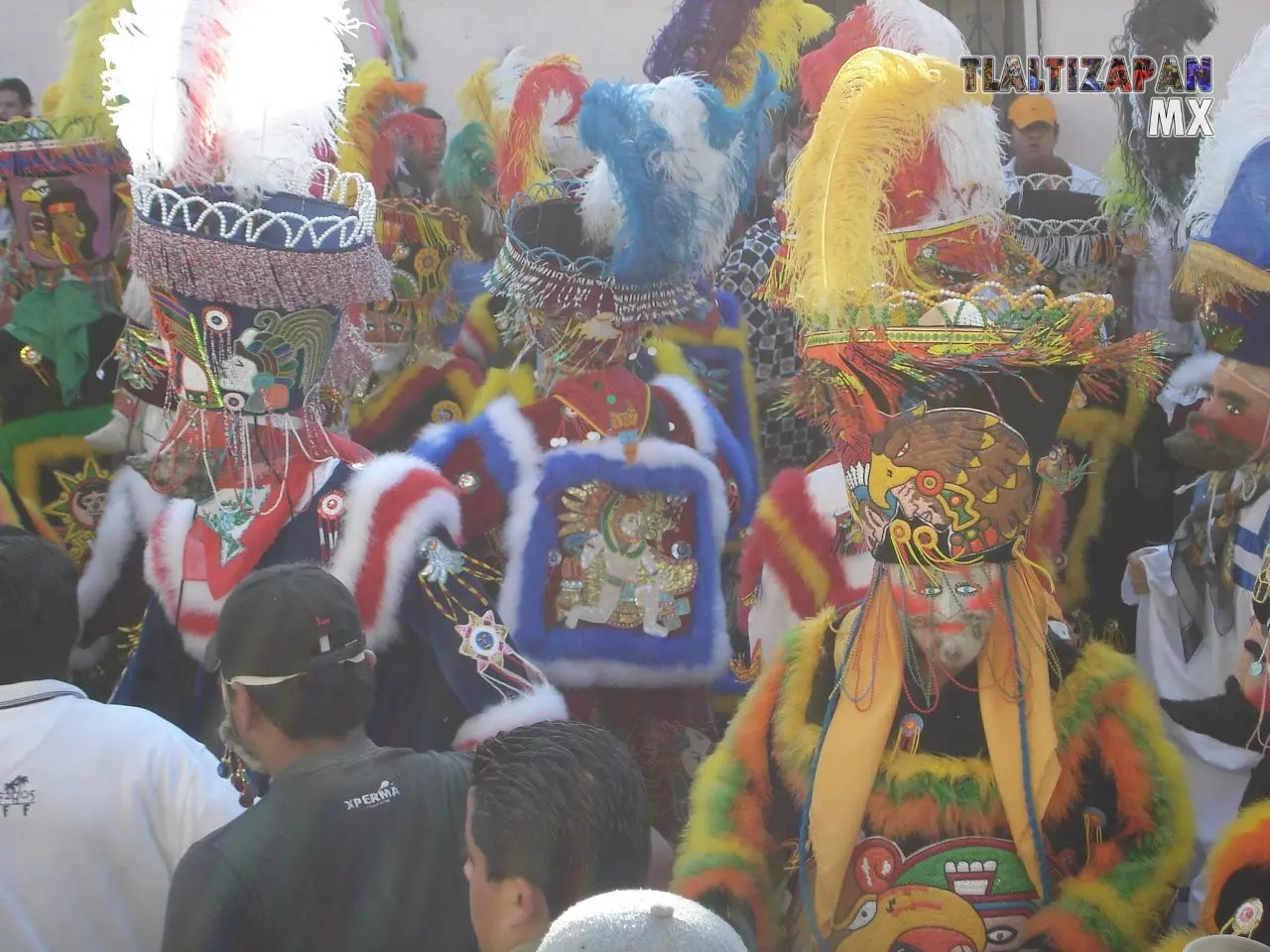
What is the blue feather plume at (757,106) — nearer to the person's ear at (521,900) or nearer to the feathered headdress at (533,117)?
the feathered headdress at (533,117)

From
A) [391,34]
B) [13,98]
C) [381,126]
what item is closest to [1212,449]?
[381,126]

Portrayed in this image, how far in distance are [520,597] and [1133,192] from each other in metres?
2.71

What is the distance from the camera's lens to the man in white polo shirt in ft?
Answer: 8.29

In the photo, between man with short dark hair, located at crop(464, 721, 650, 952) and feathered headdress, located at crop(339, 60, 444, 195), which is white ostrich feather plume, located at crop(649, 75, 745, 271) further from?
man with short dark hair, located at crop(464, 721, 650, 952)

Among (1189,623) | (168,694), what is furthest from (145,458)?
(1189,623)

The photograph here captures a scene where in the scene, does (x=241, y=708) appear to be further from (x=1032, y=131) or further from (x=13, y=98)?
(x=13, y=98)

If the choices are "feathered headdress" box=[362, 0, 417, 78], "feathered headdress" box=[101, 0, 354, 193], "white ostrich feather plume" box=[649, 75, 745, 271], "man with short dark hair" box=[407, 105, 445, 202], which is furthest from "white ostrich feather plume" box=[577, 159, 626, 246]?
"feathered headdress" box=[362, 0, 417, 78]

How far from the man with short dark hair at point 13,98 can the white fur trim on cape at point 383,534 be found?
15.6ft

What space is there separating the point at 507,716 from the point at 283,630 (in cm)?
84

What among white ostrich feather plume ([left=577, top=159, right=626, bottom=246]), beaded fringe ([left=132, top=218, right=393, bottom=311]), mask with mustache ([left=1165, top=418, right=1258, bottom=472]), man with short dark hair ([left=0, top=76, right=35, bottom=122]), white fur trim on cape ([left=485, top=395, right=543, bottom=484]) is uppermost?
man with short dark hair ([left=0, top=76, right=35, bottom=122])

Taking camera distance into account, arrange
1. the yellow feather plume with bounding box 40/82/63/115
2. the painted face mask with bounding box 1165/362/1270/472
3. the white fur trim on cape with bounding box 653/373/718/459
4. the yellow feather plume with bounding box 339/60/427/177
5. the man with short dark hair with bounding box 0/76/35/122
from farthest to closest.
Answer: the man with short dark hair with bounding box 0/76/35/122 → the yellow feather plume with bounding box 339/60/427/177 → the yellow feather plume with bounding box 40/82/63/115 → the white fur trim on cape with bounding box 653/373/718/459 → the painted face mask with bounding box 1165/362/1270/472

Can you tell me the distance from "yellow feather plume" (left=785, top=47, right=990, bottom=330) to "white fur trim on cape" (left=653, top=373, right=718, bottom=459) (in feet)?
5.26

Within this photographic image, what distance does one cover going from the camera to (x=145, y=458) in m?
3.50

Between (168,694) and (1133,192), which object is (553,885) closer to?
(168,694)
